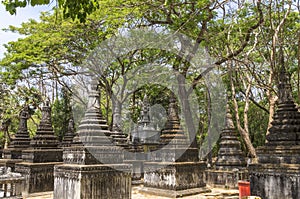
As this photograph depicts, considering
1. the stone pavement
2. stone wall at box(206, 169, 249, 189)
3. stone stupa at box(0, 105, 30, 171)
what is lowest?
the stone pavement

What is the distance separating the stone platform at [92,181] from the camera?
9.72 meters

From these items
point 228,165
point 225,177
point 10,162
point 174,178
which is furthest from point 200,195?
point 10,162

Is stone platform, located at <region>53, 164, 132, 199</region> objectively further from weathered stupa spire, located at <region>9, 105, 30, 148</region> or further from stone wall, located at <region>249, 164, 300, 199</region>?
weathered stupa spire, located at <region>9, 105, 30, 148</region>

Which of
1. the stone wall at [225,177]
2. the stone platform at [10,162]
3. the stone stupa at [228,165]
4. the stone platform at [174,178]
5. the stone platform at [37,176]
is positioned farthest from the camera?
the stone platform at [10,162]

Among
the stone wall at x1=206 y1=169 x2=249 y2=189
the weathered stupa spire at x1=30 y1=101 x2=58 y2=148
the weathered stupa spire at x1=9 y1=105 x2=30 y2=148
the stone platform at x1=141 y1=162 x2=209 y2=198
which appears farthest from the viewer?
the weathered stupa spire at x1=9 y1=105 x2=30 y2=148

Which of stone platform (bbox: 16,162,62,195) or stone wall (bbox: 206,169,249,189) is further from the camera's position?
stone wall (bbox: 206,169,249,189)

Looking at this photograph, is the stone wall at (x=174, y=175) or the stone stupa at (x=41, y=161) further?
the stone stupa at (x=41, y=161)

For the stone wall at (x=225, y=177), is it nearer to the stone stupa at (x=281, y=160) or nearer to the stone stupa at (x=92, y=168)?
the stone stupa at (x=281, y=160)

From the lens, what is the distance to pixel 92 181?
Answer: 32.3ft

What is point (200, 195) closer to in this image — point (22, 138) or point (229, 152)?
point (229, 152)

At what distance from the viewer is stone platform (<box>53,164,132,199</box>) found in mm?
9719

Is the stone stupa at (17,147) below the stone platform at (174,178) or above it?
above

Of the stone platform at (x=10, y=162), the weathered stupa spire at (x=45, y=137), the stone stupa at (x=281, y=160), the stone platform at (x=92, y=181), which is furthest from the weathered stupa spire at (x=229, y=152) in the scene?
the stone platform at (x=10, y=162)

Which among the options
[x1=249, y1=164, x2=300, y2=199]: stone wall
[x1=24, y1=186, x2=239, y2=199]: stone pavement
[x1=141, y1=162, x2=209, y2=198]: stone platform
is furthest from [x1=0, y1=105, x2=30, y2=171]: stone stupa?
[x1=249, y1=164, x2=300, y2=199]: stone wall
